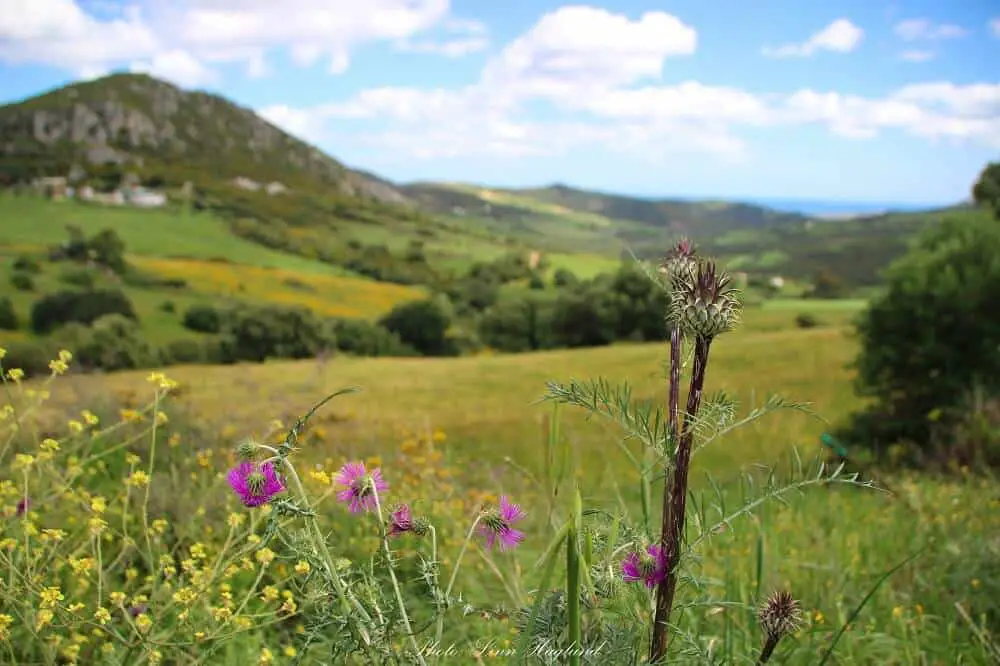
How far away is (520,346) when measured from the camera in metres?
71.6

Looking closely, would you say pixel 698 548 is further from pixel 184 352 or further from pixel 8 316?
pixel 184 352

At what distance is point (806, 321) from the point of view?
5878 cm

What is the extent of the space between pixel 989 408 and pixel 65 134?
482 feet

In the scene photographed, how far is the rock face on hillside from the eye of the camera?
120m

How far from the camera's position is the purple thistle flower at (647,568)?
153 centimetres

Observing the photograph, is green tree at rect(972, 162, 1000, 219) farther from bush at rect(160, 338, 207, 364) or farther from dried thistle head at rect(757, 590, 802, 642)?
bush at rect(160, 338, 207, 364)

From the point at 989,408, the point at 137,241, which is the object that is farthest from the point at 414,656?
the point at 137,241

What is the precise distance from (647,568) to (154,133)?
176 metres

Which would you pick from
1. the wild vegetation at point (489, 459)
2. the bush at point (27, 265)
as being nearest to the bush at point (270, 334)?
the wild vegetation at point (489, 459)

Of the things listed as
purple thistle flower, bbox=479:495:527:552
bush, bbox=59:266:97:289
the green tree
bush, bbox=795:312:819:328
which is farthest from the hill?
purple thistle flower, bbox=479:495:527:552

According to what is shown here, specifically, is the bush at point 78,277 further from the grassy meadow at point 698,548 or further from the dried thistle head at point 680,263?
the dried thistle head at point 680,263

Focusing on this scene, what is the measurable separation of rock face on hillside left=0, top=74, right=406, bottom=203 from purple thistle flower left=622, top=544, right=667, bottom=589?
11082 cm

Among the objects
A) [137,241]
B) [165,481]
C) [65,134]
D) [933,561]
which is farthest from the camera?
[65,134]

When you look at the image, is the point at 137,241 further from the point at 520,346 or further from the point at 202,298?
the point at 520,346
